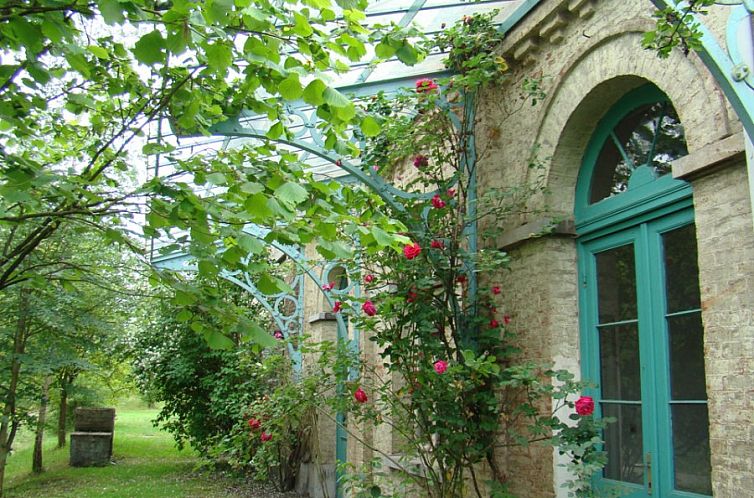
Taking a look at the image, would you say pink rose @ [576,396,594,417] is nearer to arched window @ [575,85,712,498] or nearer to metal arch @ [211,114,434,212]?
arched window @ [575,85,712,498]

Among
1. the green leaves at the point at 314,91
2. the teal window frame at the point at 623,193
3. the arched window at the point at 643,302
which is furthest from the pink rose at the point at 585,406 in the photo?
the green leaves at the point at 314,91

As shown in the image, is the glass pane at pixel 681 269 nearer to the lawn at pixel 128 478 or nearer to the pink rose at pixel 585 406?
the pink rose at pixel 585 406

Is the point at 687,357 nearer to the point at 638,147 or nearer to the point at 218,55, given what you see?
the point at 638,147

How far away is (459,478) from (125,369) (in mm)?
18860

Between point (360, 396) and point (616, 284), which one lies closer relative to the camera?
point (616, 284)

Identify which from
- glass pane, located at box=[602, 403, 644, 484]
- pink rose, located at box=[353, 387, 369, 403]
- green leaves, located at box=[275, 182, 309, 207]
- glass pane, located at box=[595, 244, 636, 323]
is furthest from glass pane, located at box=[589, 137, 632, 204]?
green leaves, located at box=[275, 182, 309, 207]

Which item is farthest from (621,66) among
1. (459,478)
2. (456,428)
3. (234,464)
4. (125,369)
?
(125,369)

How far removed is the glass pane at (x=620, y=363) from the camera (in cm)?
469

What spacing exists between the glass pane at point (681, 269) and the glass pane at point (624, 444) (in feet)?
2.59

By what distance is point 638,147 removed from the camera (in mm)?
4848

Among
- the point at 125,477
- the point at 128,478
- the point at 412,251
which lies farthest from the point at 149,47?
the point at 125,477

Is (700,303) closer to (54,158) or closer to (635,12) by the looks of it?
(635,12)

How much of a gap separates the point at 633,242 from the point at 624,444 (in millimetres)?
1342

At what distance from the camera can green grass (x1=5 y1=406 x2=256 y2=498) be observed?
1292 centimetres
